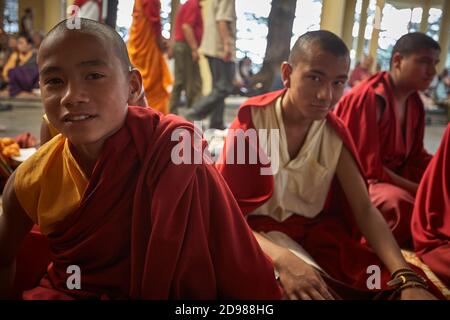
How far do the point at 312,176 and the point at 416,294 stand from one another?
0.51 meters

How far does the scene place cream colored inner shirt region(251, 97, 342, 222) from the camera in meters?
1.46

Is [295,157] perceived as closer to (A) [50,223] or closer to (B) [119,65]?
(B) [119,65]

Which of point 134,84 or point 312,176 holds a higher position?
point 134,84

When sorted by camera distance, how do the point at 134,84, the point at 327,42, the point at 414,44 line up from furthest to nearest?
the point at 414,44 → the point at 327,42 → the point at 134,84

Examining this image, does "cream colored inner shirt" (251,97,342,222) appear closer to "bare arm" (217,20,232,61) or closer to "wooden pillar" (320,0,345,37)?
"wooden pillar" (320,0,345,37)

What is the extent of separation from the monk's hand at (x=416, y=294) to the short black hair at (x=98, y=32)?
0.99 metres

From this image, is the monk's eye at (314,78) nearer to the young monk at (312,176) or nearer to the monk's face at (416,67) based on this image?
the young monk at (312,176)

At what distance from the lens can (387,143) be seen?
6.93ft

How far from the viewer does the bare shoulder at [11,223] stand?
1.04m

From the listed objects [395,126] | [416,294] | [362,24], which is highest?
[362,24]

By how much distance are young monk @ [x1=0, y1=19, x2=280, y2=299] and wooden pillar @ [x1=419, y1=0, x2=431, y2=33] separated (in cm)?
109

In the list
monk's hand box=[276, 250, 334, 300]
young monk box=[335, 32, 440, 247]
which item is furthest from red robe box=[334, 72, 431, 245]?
monk's hand box=[276, 250, 334, 300]

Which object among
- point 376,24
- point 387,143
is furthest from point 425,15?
point 387,143

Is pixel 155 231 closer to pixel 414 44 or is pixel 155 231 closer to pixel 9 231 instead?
pixel 9 231
